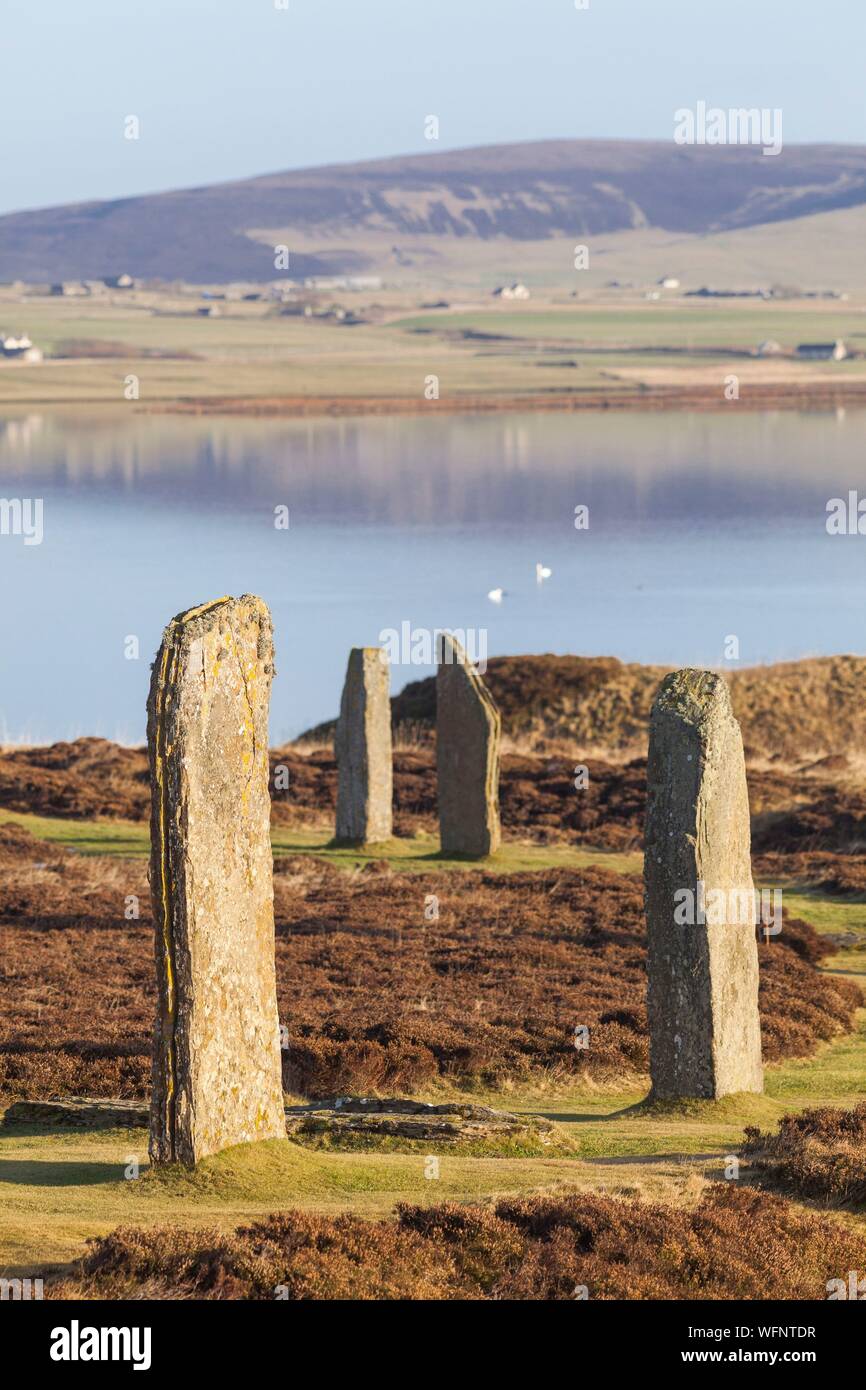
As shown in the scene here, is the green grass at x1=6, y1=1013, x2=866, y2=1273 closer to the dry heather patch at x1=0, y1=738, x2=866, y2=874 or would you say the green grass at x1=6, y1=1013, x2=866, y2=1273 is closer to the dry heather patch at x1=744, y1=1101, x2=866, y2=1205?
the dry heather patch at x1=744, y1=1101, x2=866, y2=1205

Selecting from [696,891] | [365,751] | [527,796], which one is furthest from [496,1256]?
[527,796]

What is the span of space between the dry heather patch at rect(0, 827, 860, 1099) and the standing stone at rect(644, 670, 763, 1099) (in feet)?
7.73

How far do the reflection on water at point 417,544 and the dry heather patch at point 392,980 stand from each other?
88.8 feet

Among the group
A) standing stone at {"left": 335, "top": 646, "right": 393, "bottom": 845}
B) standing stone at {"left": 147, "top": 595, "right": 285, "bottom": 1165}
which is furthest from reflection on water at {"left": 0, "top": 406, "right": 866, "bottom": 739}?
standing stone at {"left": 147, "top": 595, "right": 285, "bottom": 1165}

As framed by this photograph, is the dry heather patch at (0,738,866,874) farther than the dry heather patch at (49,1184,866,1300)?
Yes

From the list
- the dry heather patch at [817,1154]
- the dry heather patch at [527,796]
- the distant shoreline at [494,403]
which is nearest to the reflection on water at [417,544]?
the distant shoreline at [494,403]

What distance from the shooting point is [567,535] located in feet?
346

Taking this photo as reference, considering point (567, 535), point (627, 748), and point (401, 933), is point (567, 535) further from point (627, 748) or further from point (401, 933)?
point (401, 933)

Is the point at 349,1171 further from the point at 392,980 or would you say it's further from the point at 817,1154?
the point at 392,980

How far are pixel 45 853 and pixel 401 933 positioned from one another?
7.32 metres

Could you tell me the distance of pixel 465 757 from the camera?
95.9 ft

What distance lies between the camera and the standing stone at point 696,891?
49.7 feet

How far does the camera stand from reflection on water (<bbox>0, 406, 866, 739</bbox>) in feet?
→ 224
